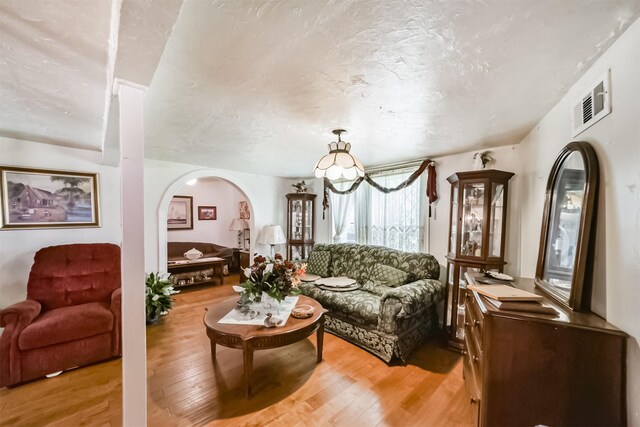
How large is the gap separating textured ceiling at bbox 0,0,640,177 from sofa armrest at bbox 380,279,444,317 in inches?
61.0

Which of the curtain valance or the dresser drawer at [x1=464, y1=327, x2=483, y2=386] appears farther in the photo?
the curtain valance

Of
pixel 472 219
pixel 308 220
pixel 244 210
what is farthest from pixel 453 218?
pixel 244 210

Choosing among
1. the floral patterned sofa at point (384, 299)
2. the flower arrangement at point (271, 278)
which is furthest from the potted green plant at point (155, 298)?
the floral patterned sofa at point (384, 299)

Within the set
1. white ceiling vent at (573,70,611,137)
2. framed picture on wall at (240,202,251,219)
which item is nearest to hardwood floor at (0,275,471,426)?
white ceiling vent at (573,70,611,137)

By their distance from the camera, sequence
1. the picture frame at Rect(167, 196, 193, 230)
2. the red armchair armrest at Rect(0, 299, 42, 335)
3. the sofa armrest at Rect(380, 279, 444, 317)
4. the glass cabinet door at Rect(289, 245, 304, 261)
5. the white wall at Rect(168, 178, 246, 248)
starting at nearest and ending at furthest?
the red armchair armrest at Rect(0, 299, 42, 335)
the sofa armrest at Rect(380, 279, 444, 317)
the glass cabinet door at Rect(289, 245, 304, 261)
the picture frame at Rect(167, 196, 193, 230)
the white wall at Rect(168, 178, 246, 248)

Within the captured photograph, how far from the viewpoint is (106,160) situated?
9.06 ft

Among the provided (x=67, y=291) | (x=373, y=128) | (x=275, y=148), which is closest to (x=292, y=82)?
(x=373, y=128)

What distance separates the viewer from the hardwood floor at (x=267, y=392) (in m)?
1.66

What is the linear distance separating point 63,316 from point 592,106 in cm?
404

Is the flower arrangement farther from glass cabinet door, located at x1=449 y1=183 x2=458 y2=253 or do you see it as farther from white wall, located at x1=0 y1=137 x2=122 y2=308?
white wall, located at x1=0 y1=137 x2=122 y2=308

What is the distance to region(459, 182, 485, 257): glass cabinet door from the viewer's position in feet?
8.16

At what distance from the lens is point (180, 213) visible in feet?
19.6

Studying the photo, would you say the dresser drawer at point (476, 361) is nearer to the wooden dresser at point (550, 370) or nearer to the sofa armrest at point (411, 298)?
the wooden dresser at point (550, 370)

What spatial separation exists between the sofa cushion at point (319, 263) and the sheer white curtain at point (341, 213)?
50cm
